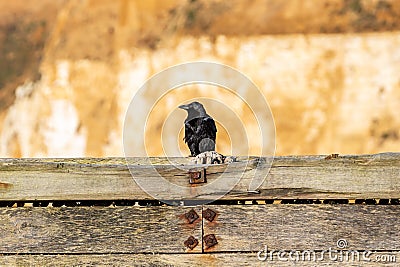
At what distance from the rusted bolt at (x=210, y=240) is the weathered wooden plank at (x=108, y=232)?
0.02 m

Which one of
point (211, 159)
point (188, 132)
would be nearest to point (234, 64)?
point (188, 132)

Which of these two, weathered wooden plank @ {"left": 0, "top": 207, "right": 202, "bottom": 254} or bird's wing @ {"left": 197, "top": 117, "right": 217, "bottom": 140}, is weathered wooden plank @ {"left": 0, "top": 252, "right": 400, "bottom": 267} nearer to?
weathered wooden plank @ {"left": 0, "top": 207, "right": 202, "bottom": 254}

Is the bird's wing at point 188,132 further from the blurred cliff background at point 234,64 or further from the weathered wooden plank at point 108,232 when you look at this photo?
the blurred cliff background at point 234,64

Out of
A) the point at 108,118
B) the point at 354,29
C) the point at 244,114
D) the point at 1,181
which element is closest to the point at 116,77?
the point at 108,118

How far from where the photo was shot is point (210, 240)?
215 centimetres

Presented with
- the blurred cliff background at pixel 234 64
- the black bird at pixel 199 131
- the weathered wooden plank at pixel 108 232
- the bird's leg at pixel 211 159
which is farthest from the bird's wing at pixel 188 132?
the blurred cliff background at pixel 234 64

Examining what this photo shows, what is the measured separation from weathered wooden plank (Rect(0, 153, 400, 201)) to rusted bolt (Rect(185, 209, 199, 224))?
41 millimetres

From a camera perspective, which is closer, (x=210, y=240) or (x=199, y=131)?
(x=210, y=240)

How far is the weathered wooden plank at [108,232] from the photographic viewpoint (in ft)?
7.04

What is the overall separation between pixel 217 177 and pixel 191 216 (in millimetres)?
119

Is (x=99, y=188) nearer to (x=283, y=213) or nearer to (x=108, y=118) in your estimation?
(x=283, y=213)

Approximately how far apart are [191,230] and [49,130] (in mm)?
3992

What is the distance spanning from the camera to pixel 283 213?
2.14 meters

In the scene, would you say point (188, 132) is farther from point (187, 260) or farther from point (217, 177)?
point (187, 260)
